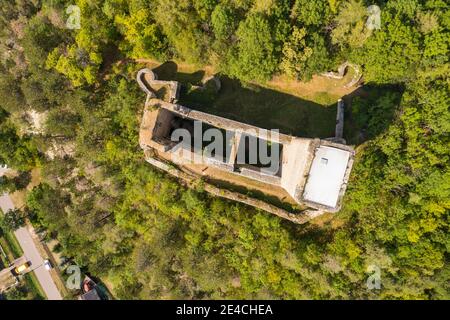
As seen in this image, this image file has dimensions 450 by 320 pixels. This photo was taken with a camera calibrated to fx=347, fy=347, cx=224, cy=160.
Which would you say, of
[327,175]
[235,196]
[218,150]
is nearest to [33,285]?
[235,196]

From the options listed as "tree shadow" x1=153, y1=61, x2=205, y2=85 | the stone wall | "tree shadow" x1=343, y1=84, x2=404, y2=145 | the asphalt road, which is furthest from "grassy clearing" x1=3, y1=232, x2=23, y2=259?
"tree shadow" x1=343, y1=84, x2=404, y2=145

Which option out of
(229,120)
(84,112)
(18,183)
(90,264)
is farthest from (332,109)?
(18,183)

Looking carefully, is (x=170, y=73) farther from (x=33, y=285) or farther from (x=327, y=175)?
(x=33, y=285)

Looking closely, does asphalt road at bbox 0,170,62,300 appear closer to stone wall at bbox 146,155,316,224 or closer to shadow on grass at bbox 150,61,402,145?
stone wall at bbox 146,155,316,224

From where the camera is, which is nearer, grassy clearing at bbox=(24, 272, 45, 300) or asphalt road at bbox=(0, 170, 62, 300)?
asphalt road at bbox=(0, 170, 62, 300)

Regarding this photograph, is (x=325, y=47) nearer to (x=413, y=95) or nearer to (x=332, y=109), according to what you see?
(x=332, y=109)
